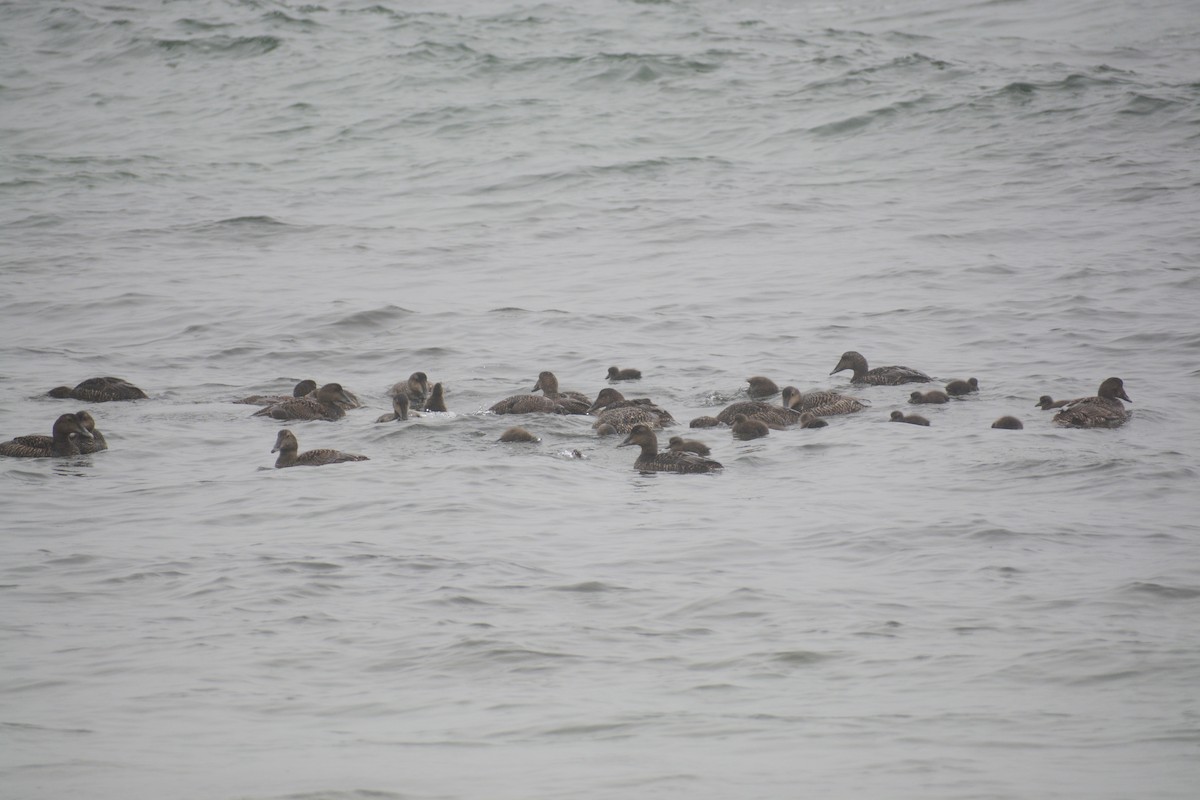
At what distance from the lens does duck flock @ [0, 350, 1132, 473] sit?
43.2 ft

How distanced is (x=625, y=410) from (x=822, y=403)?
214 cm

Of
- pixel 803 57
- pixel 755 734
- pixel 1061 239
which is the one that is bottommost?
pixel 755 734

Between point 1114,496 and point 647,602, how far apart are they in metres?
4.21

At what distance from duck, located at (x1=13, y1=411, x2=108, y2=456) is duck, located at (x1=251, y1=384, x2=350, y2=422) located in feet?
5.87

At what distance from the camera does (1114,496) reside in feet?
37.2

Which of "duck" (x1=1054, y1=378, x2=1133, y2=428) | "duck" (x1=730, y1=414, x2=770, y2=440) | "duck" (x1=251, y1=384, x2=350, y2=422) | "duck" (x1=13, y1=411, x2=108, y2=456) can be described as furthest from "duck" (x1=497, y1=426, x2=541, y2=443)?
"duck" (x1=1054, y1=378, x2=1133, y2=428)

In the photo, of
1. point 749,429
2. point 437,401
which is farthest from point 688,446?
point 437,401

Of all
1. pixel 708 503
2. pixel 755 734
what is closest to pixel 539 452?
pixel 708 503

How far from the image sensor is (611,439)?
1406 cm

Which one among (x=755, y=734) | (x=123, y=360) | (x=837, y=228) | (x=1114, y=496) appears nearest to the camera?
(x=755, y=734)

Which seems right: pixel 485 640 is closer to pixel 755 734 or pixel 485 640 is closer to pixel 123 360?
pixel 755 734

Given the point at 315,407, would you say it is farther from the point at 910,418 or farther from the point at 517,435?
the point at 910,418

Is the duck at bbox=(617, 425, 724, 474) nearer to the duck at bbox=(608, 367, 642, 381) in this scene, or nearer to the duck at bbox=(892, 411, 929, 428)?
the duck at bbox=(892, 411, 929, 428)

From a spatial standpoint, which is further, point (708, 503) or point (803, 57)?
point (803, 57)
